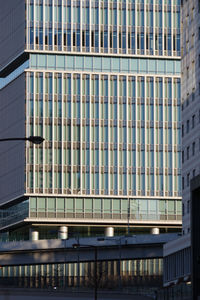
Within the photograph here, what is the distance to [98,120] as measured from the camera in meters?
193

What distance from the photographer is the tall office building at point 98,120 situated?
628ft

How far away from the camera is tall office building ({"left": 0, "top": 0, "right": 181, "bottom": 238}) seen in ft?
628

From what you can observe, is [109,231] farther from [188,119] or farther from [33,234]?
[188,119]

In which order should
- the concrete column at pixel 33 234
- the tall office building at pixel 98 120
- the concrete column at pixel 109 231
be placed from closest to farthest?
the tall office building at pixel 98 120, the concrete column at pixel 109 231, the concrete column at pixel 33 234

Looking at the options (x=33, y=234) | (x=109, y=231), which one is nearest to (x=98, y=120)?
(x=109, y=231)

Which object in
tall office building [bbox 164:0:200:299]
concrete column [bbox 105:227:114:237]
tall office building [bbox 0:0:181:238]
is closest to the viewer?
tall office building [bbox 164:0:200:299]

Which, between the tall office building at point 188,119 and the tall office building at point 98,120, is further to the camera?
the tall office building at point 98,120

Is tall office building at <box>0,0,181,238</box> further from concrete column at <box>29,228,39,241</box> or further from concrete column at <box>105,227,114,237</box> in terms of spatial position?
concrete column at <box>29,228,39,241</box>

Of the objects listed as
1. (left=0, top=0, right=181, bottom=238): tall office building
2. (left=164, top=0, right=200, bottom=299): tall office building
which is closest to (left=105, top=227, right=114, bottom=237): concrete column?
(left=0, top=0, right=181, bottom=238): tall office building

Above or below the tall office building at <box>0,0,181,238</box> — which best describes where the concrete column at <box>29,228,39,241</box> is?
below

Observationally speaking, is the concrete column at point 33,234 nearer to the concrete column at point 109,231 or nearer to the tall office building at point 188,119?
the concrete column at point 109,231

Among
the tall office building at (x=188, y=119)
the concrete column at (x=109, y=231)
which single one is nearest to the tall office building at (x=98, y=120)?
the concrete column at (x=109, y=231)

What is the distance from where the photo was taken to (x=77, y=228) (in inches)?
7712

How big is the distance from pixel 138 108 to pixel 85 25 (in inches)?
718
